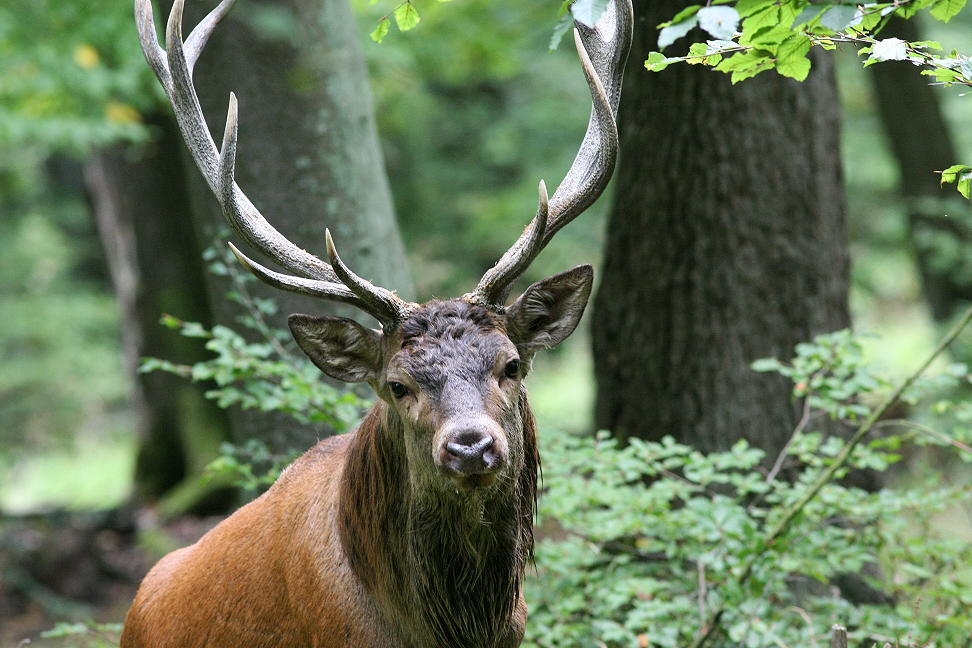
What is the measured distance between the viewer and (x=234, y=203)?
4.15m

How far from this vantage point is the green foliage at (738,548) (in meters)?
5.01

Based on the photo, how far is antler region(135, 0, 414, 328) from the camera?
12.8 feet

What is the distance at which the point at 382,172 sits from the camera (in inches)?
256

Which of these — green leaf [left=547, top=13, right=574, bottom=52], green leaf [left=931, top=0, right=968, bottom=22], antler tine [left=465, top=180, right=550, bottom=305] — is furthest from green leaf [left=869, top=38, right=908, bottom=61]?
antler tine [left=465, top=180, right=550, bottom=305]

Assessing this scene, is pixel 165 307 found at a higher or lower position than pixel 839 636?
higher

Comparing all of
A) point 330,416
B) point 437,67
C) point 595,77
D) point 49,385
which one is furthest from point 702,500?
point 49,385

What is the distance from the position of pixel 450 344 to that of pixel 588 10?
47.6 inches

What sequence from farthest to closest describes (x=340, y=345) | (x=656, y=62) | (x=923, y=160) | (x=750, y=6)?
(x=923, y=160), (x=340, y=345), (x=656, y=62), (x=750, y=6)

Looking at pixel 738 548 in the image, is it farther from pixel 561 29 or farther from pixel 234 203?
pixel 234 203

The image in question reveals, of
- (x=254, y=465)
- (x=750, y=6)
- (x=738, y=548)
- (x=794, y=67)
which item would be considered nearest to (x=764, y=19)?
(x=750, y=6)

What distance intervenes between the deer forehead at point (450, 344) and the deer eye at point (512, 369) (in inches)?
1.4

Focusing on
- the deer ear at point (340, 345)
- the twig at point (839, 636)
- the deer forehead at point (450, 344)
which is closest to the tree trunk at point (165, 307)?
the deer ear at point (340, 345)

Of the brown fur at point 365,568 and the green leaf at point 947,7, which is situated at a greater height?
the green leaf at point 947,7

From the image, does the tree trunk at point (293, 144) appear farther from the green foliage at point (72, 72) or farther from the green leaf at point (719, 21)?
the green foliage at point (72, 72)
